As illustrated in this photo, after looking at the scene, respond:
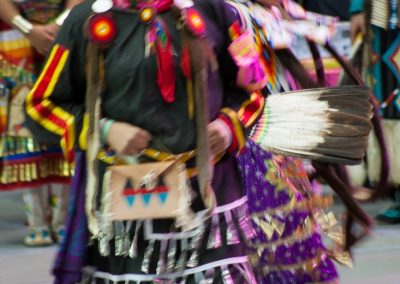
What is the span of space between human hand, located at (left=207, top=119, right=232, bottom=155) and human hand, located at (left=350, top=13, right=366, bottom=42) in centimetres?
367

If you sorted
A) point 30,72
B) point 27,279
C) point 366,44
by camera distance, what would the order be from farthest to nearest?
point 366,44
point 30,72
point 27,279

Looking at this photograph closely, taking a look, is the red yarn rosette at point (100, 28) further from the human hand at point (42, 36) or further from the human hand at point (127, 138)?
the human hand at point (42, 36)

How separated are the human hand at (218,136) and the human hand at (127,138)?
0.57ft

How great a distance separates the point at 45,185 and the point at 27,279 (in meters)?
0.79

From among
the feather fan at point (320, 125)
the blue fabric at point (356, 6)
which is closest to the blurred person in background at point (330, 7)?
the blue fabric at point (356, 6)

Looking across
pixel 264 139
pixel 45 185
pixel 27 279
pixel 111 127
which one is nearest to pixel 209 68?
pixel 111 127

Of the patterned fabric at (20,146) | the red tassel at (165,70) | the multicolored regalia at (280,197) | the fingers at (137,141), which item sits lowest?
the patterned fabric at (20,146)

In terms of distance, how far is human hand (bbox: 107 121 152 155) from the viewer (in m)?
2.79

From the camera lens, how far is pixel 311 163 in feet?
12.2

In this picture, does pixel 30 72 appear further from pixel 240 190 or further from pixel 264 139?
pixel 240 190

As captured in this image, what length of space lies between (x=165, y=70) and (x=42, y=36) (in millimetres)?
2758

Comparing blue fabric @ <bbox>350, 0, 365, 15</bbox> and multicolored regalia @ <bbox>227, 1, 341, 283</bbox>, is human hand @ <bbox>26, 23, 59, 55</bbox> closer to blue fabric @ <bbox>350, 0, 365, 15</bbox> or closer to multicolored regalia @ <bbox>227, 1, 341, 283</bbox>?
multicolored regalia @ <bbox>227, 1, 341, 283</bbox>

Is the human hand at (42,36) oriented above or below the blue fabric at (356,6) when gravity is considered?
above

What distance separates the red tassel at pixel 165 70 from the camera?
2812 millimetres
